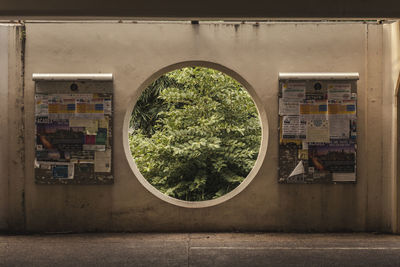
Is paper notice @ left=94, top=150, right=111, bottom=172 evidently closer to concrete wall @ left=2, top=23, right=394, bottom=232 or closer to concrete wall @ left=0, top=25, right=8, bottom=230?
concrete wall @ left=2, top=23, right=394, bottom=232

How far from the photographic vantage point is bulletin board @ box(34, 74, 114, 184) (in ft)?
17.5

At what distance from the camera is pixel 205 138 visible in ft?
24.5

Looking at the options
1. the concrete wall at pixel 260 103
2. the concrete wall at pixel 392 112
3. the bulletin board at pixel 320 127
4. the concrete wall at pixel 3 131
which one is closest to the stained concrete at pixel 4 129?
the concrete wall at pixel 3 131

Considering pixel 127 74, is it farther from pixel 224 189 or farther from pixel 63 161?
pixel 224 189

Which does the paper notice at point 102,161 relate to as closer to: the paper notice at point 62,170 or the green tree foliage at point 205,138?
the paper notice at point 62,170

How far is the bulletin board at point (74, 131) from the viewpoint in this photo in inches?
211

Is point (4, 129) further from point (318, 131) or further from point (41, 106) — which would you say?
point (318, 131)

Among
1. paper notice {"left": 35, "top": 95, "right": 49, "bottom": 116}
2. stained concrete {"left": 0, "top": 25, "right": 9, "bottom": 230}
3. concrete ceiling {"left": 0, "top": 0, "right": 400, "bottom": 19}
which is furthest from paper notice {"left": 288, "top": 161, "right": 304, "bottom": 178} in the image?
stained concrete {"left": 0, "top": 25, "right": 9, "bottom": 230}

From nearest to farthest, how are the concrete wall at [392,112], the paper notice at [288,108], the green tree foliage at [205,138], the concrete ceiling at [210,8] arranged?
the concrete ceiling at [210,8] < the concrete wall at [392,112] < the paper notice at [288,108] < the green tree foliage at [205,138]

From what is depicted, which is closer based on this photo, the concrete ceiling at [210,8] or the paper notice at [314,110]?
the concrete ceiling at [210,8]

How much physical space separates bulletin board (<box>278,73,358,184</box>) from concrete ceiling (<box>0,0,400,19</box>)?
1321 millimetres

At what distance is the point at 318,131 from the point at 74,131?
3415 millimetres

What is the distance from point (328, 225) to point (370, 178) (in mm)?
889

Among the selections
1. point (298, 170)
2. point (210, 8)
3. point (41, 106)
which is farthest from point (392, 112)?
point (41, 106)
